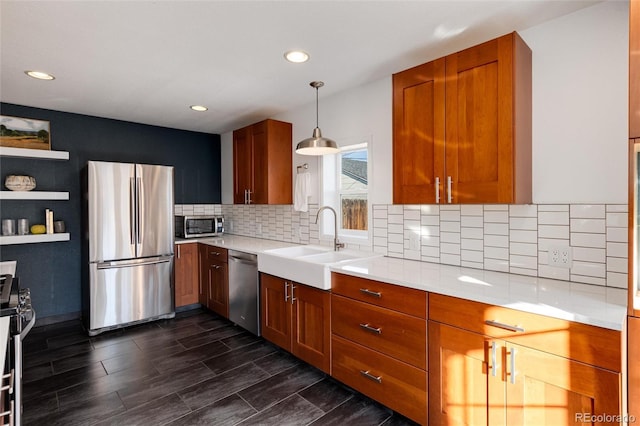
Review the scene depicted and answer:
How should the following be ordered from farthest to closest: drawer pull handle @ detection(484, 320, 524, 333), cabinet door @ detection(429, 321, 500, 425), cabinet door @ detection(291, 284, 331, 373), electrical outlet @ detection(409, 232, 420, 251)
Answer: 1. electrical outlet @ detection(409, 232, 420, 251)
2. cabinet door @ detection(291, 284, 331, 373)
3. cabinet door @ detection(429, 321, 500, 425)
4. drawer pull handle @ detection(484, 320, 524, 333)

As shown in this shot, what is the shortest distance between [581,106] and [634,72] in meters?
0.55

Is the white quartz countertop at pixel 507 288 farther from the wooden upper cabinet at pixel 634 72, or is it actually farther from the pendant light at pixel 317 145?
the pendant light at pixel 317 145

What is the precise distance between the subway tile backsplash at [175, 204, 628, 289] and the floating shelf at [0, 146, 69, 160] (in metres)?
3.21

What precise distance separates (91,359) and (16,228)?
5.66 ft

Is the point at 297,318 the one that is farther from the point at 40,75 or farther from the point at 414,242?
the point at 40,75

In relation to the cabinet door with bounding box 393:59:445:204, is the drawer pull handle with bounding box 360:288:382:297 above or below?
below

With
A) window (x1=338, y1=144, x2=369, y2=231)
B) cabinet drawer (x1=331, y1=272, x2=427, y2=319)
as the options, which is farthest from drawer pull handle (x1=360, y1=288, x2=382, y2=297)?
window (x1=338, y1=144, x2=369, y2=231)

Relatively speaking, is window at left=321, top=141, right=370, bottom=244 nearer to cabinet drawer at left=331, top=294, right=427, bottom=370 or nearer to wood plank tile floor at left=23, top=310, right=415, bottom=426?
cabinet drawer at left=331, top=294, right=427, bottom=370

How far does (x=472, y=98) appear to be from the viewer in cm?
192

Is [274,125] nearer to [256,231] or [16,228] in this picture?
[256,231]

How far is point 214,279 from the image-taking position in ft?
12.6

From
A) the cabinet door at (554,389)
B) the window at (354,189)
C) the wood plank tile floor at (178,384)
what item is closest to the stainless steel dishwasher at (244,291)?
the wood plank tile floor at (178,384)

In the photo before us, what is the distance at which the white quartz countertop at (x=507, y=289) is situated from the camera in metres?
1.37

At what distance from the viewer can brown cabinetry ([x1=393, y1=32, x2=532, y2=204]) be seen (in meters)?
1.79
